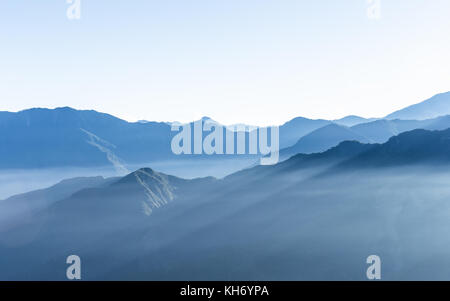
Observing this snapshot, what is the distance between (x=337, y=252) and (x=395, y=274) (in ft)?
99.9

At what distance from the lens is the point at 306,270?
18662 centimetres

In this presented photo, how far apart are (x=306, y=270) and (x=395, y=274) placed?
153ft
